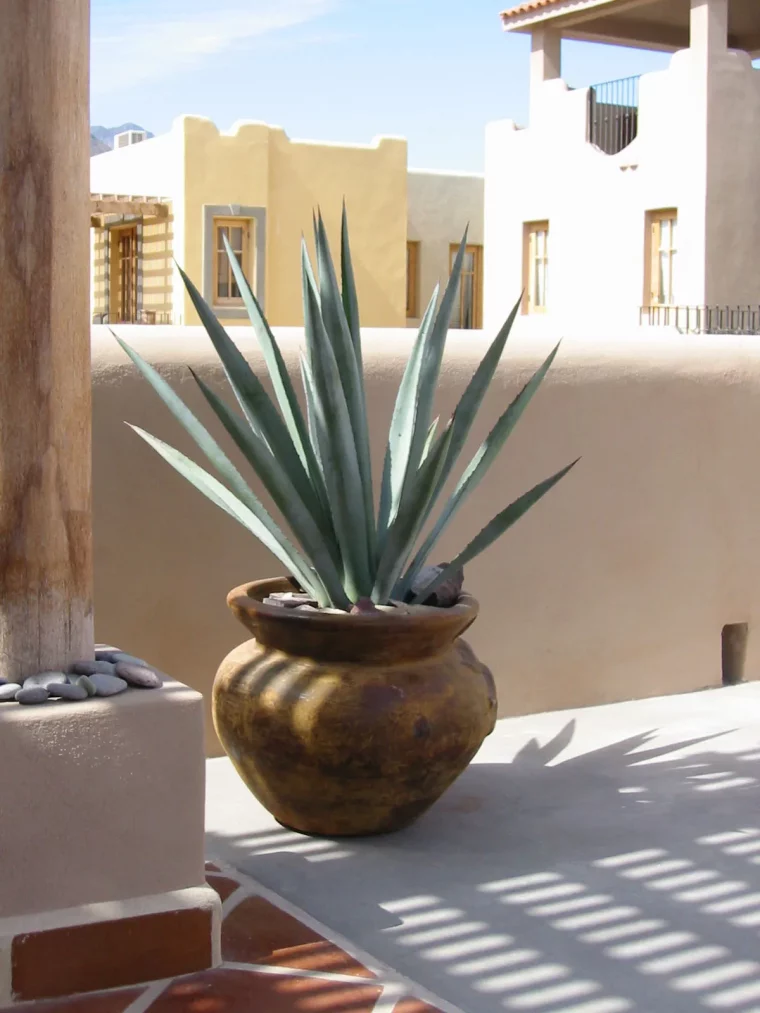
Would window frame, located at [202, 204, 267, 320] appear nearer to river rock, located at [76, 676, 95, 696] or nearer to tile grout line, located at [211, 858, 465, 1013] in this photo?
tile grout line, located at [211, 858, 465, 1013]

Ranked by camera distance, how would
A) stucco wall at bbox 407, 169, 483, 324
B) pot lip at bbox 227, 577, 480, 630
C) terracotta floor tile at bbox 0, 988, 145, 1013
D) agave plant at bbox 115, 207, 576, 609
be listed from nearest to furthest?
terracotta floor tile at bbox 0, 988, 145, 1013 → pot lip at bbox 227, 577, 480, 630 → agave plant at bbox 115, 207, 576, 609 → stucco wall at bbox 407, 169, 483, 324

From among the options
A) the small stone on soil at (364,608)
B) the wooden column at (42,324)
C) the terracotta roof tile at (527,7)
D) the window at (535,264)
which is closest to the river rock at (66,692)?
the wooden column at (42,324)

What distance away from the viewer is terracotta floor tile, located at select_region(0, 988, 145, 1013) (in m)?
2.59

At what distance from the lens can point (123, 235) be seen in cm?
2088

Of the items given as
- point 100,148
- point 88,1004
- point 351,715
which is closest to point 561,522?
point 351,715

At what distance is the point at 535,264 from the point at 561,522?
43.1 feet

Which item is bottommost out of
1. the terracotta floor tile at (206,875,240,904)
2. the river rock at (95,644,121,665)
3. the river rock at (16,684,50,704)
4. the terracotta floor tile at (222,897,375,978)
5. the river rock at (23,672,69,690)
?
the terracotta floor tile at (222,897,375,978)

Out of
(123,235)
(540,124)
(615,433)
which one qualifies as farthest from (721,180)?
(615,433)

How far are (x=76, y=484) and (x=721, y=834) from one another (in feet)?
6.17

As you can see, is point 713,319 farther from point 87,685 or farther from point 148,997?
point 148,997

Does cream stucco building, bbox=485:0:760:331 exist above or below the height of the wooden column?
above

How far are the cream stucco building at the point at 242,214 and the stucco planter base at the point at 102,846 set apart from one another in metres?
15.8

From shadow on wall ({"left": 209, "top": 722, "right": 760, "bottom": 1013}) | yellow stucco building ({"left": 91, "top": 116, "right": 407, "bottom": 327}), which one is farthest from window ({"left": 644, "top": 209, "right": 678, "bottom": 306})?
shadow on wall ({"left": 209, "top": 722, "right": 760, "bottom": 1013})

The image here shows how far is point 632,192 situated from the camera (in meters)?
16.0
